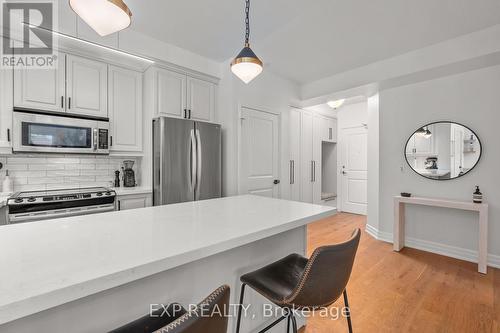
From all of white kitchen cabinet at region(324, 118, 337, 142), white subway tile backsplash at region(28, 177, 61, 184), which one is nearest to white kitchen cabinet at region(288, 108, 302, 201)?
white kitchen cabinet at region(324, 118, 337, 142)

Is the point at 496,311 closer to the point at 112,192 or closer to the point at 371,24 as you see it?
the point at 371,24

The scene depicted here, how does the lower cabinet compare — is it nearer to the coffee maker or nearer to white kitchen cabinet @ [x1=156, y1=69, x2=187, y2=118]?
the coffee maker

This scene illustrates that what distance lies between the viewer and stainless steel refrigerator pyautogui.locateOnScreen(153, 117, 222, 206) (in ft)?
9.22

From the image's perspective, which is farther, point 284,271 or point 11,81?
point 11,81

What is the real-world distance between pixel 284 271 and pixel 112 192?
85.4 inches

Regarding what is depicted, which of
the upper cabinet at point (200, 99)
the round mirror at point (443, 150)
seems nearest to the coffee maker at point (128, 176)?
the upper cabinet at point (200, 99)

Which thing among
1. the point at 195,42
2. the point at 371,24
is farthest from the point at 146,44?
the point at 371,24

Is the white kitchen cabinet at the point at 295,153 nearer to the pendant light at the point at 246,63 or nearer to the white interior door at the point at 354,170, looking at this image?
the white interior door at the point at 354,170

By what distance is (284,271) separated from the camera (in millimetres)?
1342

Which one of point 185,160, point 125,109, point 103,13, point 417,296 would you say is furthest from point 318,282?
point 125,109

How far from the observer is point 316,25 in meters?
2.49

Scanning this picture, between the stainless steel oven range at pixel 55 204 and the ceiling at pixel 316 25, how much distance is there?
1.96 meters

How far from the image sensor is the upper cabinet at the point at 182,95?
3000 millimetres

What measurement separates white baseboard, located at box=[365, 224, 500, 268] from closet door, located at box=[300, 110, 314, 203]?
54.1 inches
